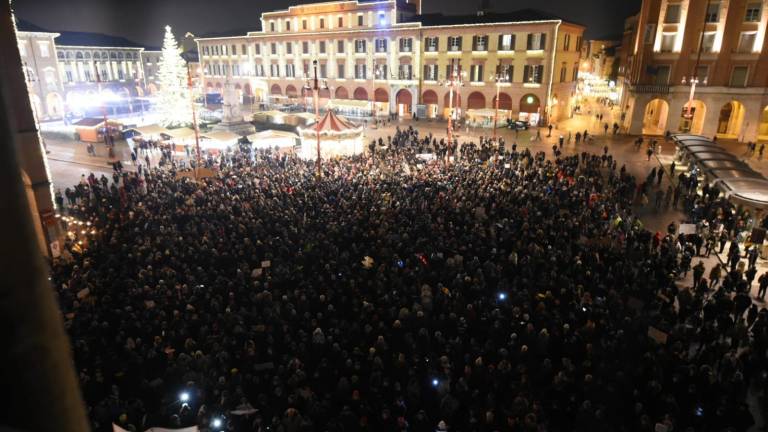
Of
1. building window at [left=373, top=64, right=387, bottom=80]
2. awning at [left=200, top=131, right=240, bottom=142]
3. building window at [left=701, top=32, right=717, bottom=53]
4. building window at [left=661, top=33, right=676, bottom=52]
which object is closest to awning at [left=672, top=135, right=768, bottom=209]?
building window at [left=701, top=32, right=717, bottom=53]

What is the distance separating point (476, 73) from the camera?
156ft

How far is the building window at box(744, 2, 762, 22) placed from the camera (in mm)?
34531

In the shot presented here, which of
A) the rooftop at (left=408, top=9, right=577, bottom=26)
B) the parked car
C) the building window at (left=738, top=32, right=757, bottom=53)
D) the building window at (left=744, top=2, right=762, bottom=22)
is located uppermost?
the rooftop at (left=408, top=9, right=577, bottom=26)

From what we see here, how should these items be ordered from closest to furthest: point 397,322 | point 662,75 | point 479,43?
point 397,322
point 662,75
point 479,43

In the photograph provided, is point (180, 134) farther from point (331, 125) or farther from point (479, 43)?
point (479, 43)

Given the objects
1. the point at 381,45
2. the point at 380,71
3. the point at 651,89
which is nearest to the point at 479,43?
the point at 381,45

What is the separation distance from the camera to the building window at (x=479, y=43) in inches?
1816

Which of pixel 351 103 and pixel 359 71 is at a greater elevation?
pixel 359 71

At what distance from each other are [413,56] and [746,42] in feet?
92.0

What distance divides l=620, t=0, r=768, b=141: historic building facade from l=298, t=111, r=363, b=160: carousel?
23.4 meters

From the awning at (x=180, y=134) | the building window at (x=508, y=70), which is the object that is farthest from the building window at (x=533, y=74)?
the awning at (x=180, y=134)

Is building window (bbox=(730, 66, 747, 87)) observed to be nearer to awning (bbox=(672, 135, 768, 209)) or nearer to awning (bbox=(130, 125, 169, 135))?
awning (bbox=(672, 135, 768, 209))

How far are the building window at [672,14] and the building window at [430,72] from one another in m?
20.5

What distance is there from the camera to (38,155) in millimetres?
17109
